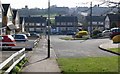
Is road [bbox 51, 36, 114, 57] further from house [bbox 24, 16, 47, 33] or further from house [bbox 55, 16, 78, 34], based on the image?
house [bbox 55, 16, 78, 34]

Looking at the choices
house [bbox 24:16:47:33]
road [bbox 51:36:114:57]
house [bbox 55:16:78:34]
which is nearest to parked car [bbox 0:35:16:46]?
road [bbox 51:36:114:57]

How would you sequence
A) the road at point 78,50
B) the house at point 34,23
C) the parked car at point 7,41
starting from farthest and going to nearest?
the house at point 34,23
the parked car at point 7,41
the road at point 78,50

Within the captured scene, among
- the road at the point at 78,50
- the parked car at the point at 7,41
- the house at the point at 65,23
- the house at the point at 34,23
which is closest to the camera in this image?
the road at the point at 78,50

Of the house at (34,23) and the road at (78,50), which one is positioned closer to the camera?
the road at (78,50)

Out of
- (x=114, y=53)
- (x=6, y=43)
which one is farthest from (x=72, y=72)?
(x=6, y=43)

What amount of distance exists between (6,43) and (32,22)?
89368 mm

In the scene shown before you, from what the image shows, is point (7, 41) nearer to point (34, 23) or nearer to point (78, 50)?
point (78, 50)

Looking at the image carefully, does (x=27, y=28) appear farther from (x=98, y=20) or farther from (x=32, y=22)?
(x=98, y=20)

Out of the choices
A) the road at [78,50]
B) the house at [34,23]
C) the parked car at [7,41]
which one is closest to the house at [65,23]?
the house at [34,23]

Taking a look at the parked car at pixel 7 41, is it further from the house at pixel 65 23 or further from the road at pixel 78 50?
the house at pixel 65 23

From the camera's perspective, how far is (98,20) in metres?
121

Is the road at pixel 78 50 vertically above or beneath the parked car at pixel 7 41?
beneath

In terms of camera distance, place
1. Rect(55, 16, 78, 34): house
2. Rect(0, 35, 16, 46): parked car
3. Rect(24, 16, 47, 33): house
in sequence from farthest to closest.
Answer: Rect(55, 16, 78, 34): house
Rect(24, 16, 47, 33): house
Rect(0, 35, 16, 46): parked car

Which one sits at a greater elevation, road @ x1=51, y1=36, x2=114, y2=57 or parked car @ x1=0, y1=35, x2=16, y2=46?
parked car @ x1=0, y1=35, x2=16, y2=46
